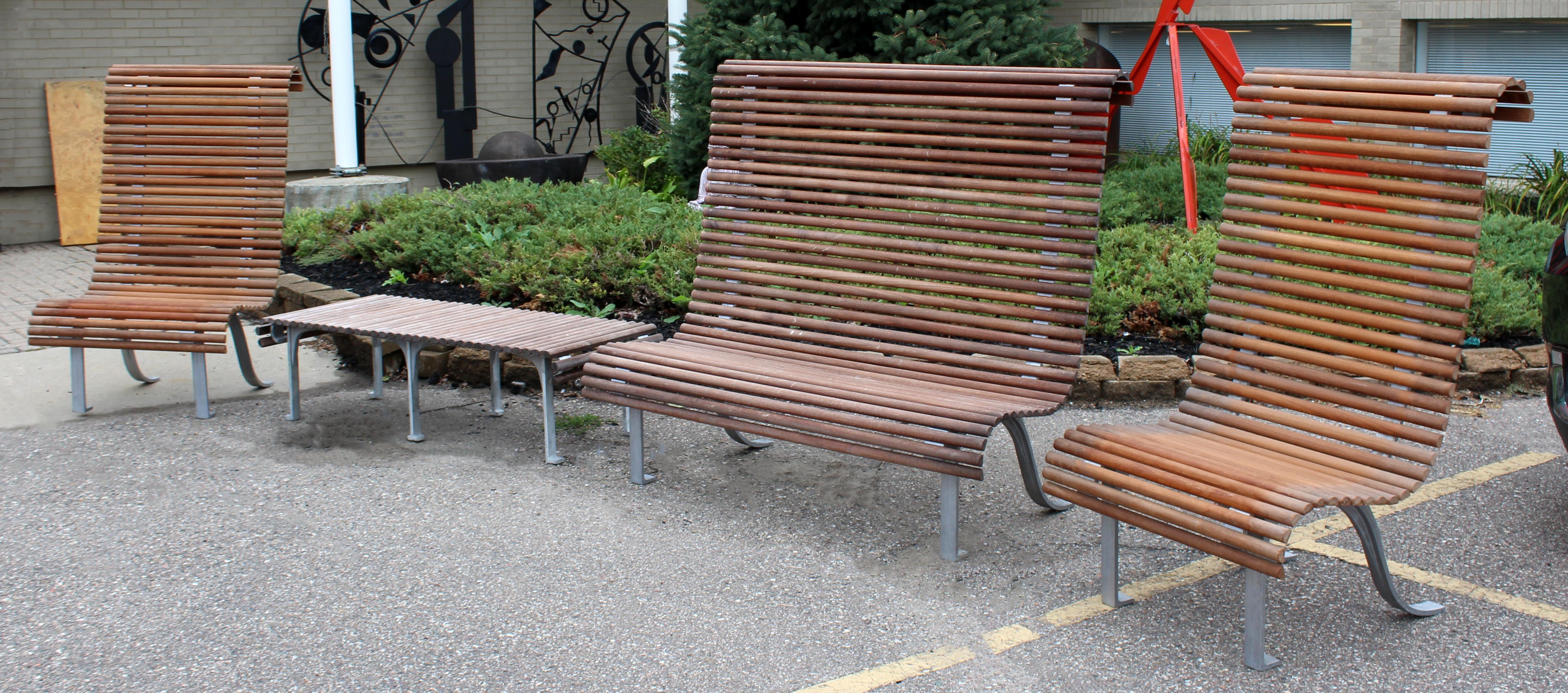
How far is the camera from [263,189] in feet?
19.5

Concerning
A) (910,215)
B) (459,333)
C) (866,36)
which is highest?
(866,36)

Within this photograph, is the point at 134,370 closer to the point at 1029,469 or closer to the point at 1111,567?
Answer: the point at 1029,469

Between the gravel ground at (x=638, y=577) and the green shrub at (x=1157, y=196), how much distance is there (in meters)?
3.79

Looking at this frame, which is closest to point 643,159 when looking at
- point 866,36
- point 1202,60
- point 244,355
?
point 866,36

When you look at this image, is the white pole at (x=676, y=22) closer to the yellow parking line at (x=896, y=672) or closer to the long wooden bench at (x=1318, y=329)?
the long wooden bench at (x=1318, y=329)

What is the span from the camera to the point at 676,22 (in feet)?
36.1

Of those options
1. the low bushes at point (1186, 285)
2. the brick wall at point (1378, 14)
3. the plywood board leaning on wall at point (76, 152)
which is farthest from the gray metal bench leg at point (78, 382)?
the brick wall at point (1378, 14)

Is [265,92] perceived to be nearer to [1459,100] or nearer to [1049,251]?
[1049,251]

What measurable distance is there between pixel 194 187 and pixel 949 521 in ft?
13.6

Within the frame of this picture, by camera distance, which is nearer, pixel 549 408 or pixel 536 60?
pixel 549 408

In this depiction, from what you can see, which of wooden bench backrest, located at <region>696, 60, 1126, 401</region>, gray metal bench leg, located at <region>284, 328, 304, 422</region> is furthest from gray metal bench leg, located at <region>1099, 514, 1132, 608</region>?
gray metal bench leg, located at <region>284, 328, 304, 422</region>

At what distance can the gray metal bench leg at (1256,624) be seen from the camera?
10.1 ft

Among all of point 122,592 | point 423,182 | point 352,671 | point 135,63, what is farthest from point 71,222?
point 352,671

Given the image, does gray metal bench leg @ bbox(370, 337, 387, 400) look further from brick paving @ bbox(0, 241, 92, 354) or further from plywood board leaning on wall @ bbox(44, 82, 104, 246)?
plywood board leaning on wall @ bbox(44, 82, 104, 246)
